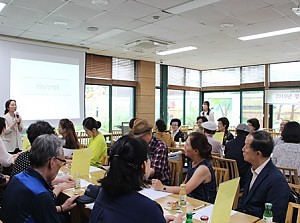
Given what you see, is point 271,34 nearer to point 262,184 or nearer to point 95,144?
point 95,144

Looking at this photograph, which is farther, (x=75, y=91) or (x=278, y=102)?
(x=278, y=102)

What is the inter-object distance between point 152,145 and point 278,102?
732cm

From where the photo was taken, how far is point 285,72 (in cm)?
904

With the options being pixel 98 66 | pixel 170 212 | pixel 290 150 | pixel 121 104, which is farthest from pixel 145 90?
pixel 170 212

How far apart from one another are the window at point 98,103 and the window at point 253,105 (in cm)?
485

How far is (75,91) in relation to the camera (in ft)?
23.7

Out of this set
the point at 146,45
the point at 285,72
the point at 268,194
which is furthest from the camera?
the point at 285,72

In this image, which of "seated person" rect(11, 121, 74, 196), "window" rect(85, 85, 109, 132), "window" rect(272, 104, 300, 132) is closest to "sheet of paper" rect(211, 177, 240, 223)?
"seated person" rect(11, 121, 74, 196)

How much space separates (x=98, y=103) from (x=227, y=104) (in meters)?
4.94

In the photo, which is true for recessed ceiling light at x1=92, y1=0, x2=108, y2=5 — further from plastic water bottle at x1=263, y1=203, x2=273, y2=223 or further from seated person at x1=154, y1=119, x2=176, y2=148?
plastic water bottle at x1=263, y1=203, x2=273, y2=223

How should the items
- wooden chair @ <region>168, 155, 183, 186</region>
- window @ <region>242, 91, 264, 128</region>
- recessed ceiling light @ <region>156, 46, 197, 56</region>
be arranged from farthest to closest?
window @ <region>242, 91, 264, 128</region>, recessed ceiling light @ <region>156, 46, 197, 56</region>, wooden chair @ <region>168, 155, 183, 186</region>

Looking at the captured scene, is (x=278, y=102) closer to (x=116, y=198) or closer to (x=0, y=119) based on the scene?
(x=0, y=119)

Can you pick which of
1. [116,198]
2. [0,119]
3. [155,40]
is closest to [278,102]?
[155,40]

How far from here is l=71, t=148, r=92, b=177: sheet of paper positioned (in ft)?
9.69
